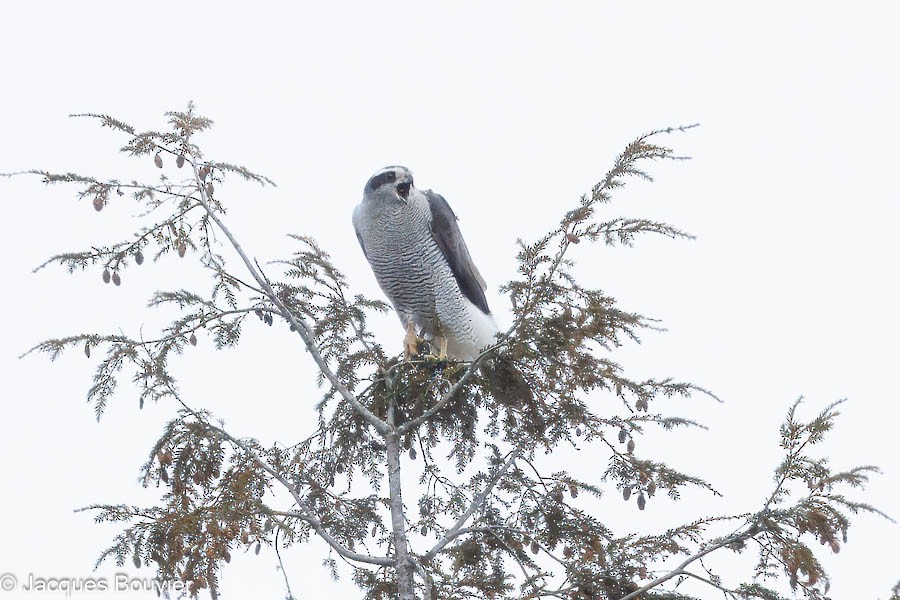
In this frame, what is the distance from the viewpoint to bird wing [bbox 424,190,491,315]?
26.4 ft

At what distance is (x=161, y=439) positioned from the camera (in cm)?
529

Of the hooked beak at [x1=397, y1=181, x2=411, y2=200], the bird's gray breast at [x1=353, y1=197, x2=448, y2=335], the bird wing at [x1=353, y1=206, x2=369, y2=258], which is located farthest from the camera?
the bird wing at [x1=353, y1=206, x2=369, y2=258]

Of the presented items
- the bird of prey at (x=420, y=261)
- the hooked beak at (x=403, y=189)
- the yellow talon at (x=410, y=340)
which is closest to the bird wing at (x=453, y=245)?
the bird of prey at (x=420, y=261)

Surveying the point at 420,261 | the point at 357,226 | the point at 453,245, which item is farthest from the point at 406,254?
the point at 357,226

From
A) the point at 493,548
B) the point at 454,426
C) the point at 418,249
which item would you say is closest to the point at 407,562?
the point at 493,548

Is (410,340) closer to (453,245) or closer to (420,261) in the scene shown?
(420,261)

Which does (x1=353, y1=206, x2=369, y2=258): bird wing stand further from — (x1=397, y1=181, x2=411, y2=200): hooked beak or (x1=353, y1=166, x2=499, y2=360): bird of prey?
(x1=397, y1=181, x2=411, y2=200): hooked beak

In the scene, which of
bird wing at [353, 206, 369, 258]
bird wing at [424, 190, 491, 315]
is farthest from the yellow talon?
bird wing at [353, 206, 369, 258]

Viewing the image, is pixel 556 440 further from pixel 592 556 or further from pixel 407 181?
pixel 407 181

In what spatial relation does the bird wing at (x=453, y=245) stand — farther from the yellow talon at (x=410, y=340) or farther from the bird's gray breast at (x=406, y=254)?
the yellow talon at (x=410, y=340)

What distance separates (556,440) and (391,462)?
0.98 meters

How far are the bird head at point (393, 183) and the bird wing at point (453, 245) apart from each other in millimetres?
390

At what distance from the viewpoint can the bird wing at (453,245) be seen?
26.4 feet

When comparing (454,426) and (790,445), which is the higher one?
(454,426)
